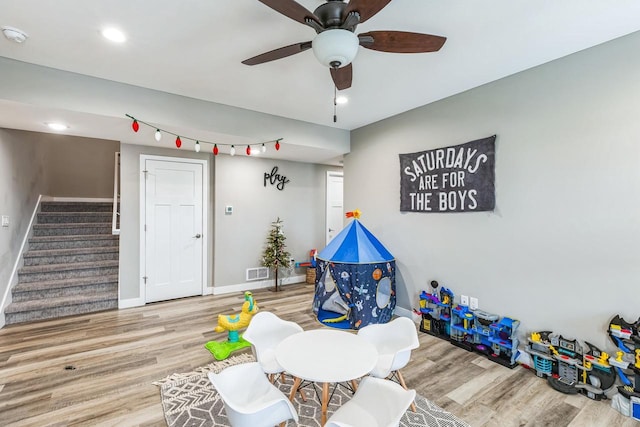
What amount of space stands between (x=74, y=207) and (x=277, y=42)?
5.28 metres

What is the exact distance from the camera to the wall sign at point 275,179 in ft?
17.6

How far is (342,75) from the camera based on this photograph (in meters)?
2.16

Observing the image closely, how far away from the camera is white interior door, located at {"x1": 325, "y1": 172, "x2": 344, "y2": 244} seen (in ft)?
20.1

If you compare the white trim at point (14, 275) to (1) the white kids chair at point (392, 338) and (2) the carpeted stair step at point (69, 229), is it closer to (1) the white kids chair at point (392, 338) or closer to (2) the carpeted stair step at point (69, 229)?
(2) the carpeted stair step at point (69, 229)

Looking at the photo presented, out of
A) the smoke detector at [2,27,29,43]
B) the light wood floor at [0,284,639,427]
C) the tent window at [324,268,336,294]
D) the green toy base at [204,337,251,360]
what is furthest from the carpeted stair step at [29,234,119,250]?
the tent window at [324,268,336,294]

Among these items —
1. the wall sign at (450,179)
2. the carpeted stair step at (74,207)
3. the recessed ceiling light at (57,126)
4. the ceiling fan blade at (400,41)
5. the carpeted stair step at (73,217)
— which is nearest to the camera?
the ceiling fan blade at (400,41)

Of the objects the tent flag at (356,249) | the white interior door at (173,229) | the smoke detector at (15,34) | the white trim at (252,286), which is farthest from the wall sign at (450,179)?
the smoke detector at (15,34)

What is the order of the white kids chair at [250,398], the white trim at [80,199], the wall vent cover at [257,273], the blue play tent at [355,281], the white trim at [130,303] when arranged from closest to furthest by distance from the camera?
the white kids chair at [250,398]
the blue play tent at [355,281]
the white trim at [130,303]
the wall vent cover at [257,273]
the white trim at [80,199]

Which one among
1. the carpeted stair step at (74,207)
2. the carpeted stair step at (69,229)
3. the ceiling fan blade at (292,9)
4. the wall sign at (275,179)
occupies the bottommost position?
the carpeted stair step at (69,229)

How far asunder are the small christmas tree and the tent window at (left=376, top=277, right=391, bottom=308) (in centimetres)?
206

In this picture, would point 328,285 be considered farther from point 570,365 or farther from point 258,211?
point 570,365

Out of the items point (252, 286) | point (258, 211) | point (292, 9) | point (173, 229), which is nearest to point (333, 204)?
point (258, 211)

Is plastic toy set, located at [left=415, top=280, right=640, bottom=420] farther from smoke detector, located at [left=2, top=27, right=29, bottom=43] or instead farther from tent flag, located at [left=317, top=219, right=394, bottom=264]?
smoke detector, located at [left=2, top=27, right=29, bottom=43]

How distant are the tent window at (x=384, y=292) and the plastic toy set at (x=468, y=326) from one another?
1.33 ft
